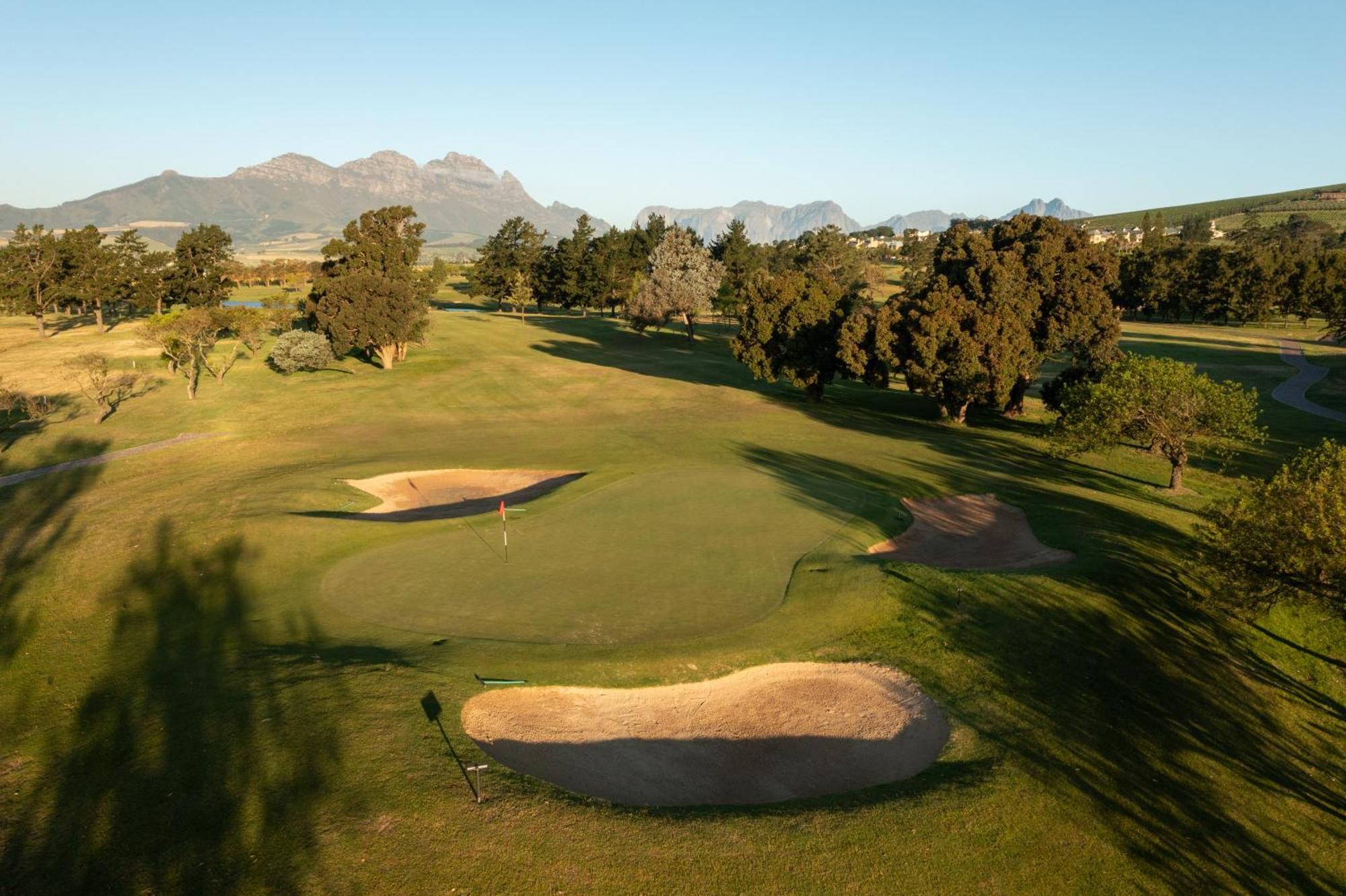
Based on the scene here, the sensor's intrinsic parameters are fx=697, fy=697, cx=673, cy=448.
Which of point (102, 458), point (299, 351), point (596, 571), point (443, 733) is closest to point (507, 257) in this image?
point (299, 351)

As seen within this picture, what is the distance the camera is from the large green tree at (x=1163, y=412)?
34.6m


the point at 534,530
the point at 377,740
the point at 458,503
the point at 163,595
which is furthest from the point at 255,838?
the point at 458,503

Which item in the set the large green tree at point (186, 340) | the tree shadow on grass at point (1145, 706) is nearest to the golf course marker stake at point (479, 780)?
the tree shadow on grass at point (1145, 706)

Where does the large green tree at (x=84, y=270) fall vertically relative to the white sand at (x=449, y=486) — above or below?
→ above

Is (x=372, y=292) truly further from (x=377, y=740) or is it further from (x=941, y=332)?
(x=377, y=740)

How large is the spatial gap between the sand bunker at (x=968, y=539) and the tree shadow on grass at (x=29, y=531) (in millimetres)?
28300

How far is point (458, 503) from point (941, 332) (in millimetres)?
35127

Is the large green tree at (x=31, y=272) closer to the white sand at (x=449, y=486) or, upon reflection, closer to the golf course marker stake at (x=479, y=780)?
the white sand at (x=449, y=486)

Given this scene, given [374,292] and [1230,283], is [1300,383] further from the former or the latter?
[374,292]

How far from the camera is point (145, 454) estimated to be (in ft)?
138

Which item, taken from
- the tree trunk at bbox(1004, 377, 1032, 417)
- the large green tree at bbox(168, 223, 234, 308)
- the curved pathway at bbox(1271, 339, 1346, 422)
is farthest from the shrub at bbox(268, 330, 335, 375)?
the curved pathway at bbox(1271, 339, 1346, 422)

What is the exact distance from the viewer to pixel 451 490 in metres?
37.6

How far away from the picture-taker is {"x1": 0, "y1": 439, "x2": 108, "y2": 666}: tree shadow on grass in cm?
2044

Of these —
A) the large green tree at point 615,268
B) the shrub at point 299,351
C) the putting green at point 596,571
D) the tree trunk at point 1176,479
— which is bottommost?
the putting green at point 596,571
